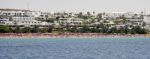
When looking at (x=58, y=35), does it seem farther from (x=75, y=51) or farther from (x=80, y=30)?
(x=75, y=51)

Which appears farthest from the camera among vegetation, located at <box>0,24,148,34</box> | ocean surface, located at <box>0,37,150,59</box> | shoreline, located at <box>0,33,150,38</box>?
vegetation, located at <box>0,24,148,34</box>

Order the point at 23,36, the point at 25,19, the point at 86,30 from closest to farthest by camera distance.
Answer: the point at 23,36 → the point at 86,30 → the point at 25,19

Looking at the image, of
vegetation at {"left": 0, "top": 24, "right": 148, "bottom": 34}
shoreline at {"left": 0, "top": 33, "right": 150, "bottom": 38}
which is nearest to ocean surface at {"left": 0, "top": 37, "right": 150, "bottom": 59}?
shoreline at {"left": 0, "top": 33, "right": 150, "bottom": 38}

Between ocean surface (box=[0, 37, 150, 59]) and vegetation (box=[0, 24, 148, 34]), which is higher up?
ocean surface (box=[0, 37, 150, 59])

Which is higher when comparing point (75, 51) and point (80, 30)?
point (75, 51)

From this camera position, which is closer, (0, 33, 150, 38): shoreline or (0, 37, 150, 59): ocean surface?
(0, 37, 150, 59): ocean surface

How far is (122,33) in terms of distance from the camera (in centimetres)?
15400

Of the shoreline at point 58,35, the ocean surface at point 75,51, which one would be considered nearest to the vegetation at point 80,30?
the shoreline at point 58,35

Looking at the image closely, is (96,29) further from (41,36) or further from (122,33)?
(41,36)

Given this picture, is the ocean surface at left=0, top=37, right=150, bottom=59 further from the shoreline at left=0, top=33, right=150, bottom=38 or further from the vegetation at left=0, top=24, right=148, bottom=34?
the vegetation at left=0, top=24, right=148, bottom=34

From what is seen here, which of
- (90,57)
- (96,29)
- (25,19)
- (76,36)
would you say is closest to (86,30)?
(96,29)

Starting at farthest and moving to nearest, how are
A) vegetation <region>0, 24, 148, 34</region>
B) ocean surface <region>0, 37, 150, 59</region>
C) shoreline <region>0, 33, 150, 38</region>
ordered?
1. vegetation <region>0, 24, 148, 34</region>
2. shoreline <region>0, 33, 150, 38</region>
3. ocean surface <region>0, 37, 150, 59</region>

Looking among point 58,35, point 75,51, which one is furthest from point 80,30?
point 75,51

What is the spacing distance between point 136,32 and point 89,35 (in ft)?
58.1
